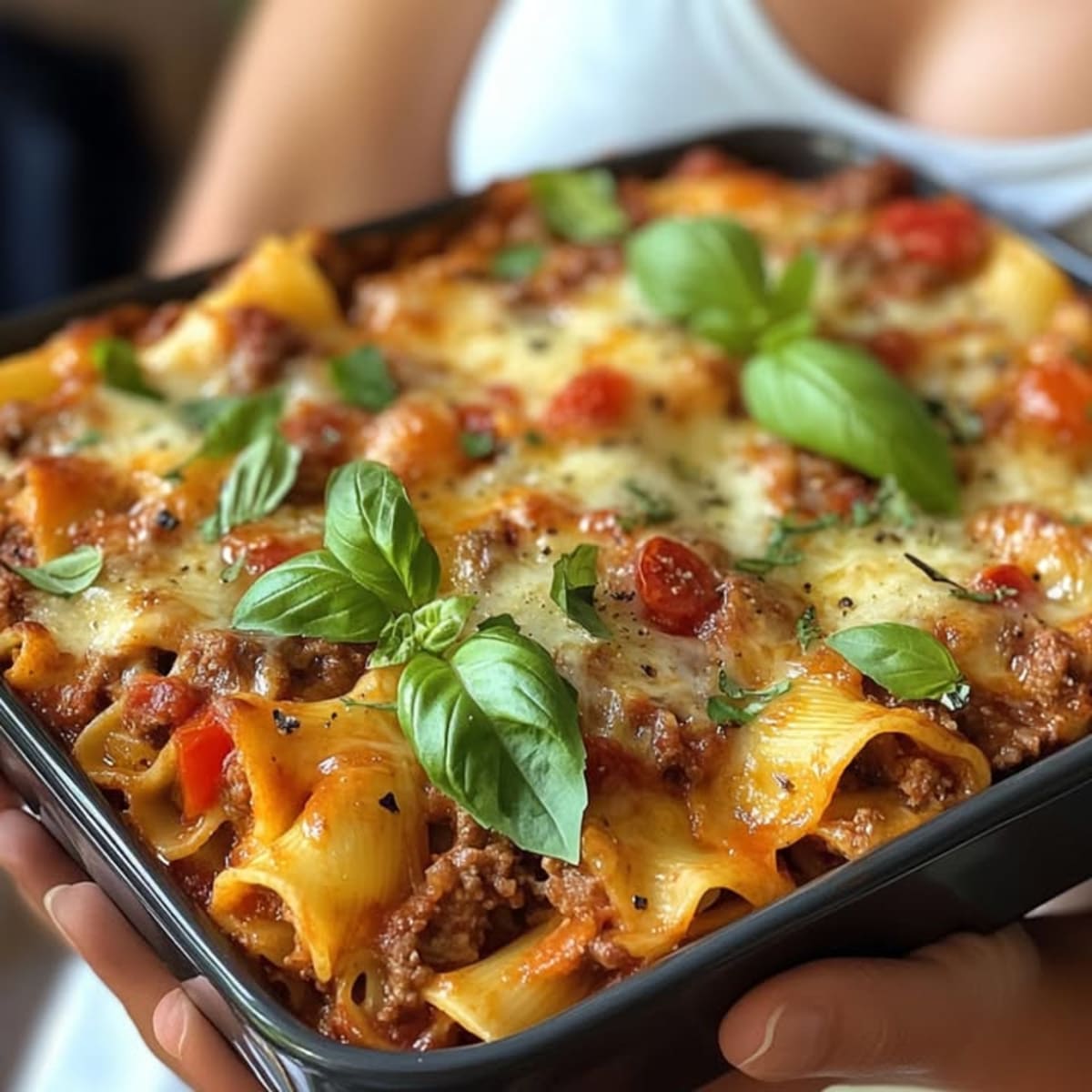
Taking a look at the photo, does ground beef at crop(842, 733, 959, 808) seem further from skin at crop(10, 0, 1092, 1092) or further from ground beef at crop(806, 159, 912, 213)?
ground beef at crop(806, 159, 912, 213)

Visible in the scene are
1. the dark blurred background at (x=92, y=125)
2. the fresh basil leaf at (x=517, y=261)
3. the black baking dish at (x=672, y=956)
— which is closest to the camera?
the black baking dish at (x=672, y=956)

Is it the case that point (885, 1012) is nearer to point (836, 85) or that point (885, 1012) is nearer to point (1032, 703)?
point (1032, 703)

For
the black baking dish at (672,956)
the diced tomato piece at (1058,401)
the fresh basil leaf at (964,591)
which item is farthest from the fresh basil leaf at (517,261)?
the black baking dish at (672,956)

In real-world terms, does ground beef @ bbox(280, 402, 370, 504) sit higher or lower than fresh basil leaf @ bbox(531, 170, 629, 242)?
higher

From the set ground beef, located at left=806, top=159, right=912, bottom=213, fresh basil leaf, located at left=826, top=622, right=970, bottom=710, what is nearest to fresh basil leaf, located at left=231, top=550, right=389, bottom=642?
fresh basil leaf, located at left=826, top=622, right=970, bottom=710

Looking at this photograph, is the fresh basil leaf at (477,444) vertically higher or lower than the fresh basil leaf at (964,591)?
higher

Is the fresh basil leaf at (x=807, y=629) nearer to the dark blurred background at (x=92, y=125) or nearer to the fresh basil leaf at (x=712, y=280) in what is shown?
the fresh basil leaf at (x=712, y=280)
